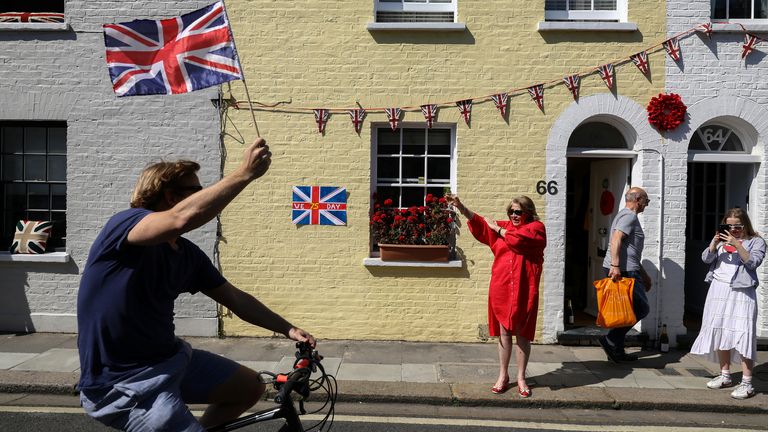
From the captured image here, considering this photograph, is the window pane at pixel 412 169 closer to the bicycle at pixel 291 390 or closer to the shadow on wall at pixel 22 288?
the shadow on wall at pixel 22 288

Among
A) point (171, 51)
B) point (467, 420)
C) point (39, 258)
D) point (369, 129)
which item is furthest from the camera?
point (39, 258)

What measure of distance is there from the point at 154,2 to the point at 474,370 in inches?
241

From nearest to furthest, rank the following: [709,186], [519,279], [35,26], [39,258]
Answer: [519,279], [35,26], [39,258], [709,186]

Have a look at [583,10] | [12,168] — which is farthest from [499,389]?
[12,168]

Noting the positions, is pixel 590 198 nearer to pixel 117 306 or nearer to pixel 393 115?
pixel 393 115

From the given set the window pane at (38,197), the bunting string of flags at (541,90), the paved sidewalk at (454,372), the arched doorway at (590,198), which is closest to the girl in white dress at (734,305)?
the paved sidewalk at (454,372)

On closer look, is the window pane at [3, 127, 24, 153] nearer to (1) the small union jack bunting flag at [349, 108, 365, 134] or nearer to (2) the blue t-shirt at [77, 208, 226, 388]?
(1) the small union jack bunting flag at [349, 108, 365, 134]

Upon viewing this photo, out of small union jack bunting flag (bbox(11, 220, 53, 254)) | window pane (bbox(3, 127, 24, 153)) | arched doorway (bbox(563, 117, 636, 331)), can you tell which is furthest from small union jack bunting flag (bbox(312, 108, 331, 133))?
window pane (bbox(3, 127, 24, 153))

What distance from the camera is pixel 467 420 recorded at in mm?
5508

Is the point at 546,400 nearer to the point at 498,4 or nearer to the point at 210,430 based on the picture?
the point at 210,430

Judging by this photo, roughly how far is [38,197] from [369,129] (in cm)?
474

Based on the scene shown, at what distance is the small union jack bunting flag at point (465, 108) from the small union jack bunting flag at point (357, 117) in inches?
48.4

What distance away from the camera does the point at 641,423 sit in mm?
5500

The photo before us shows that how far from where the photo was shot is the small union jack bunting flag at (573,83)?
25.7ft
